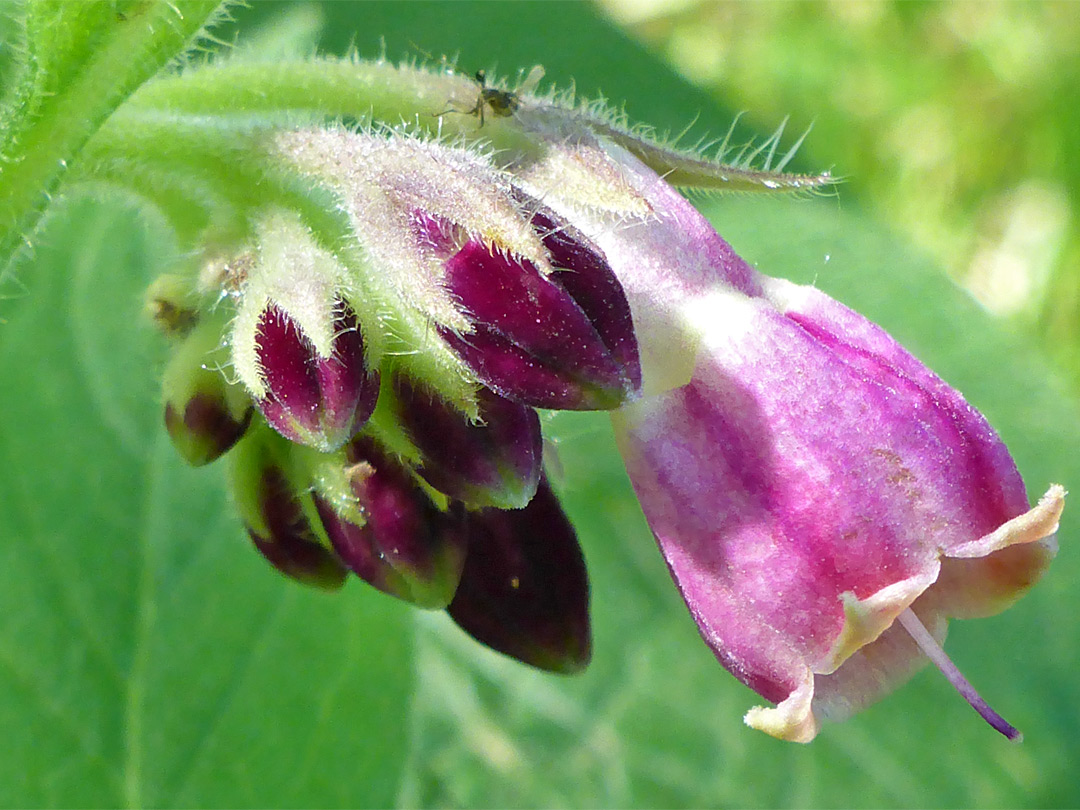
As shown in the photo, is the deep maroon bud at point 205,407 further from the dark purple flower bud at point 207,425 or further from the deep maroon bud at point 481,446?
the deep maroon bud at point 481,446

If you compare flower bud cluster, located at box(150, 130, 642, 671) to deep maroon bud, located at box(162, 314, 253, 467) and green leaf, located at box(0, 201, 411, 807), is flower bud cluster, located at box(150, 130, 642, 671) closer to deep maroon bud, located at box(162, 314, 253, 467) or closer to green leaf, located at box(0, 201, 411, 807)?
deep maroon bud, located at box(162, 314, 253, 467)

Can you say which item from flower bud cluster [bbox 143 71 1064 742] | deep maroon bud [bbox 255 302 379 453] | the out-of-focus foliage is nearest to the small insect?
flower bud cluster [bbox 143 71 1064 742]

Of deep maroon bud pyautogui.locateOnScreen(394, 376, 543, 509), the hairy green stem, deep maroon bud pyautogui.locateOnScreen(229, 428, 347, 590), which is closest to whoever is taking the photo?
the hairy green stem

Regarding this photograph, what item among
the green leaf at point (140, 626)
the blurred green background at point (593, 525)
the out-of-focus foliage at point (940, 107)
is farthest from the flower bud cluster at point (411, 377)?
the out-of-focus foliage at point (940, 107)

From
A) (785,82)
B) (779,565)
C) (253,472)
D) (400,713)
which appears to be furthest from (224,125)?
(785,82)

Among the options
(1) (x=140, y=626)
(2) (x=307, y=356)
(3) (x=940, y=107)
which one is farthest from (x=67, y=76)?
(3) (x=940, y=107)

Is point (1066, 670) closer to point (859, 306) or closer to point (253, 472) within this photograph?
point (859, 306)

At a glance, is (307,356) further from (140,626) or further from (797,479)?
(140,626)
